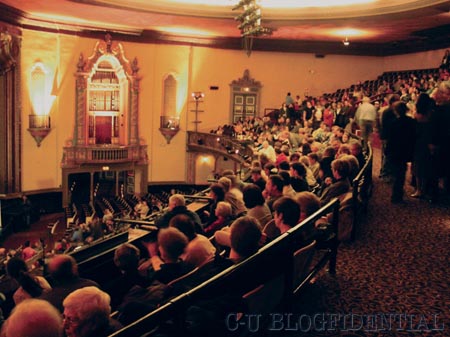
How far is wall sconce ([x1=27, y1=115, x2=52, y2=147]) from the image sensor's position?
20.6 meters

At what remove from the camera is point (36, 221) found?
66.3 ft

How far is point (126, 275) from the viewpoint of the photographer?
402cm

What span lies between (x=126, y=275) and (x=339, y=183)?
10.6 ft

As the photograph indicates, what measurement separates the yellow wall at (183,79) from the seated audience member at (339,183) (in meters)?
17.0

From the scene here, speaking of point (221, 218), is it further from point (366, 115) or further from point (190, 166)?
point (190, 166)

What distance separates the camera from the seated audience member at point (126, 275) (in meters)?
3.93

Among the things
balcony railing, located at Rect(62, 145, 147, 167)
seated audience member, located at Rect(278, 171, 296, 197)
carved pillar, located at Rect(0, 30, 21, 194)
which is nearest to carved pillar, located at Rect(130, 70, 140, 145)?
balcony railing, located at Rect(62, 145, 147, 167)

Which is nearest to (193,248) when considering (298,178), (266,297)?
(266,297)

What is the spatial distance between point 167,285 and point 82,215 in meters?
17.6

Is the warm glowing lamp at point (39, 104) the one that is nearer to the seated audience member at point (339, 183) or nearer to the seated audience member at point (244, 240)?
the seated audience member at point (339, 183)

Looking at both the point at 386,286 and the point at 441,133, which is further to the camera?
the point at 441,133

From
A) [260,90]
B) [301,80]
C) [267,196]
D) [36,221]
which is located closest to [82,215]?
[36,221]

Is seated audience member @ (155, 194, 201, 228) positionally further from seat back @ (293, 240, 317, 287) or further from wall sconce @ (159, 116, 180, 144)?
wall sconce @ (159, 116, 180, 144)

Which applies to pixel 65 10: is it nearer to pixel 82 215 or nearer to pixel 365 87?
pixel 82 215
